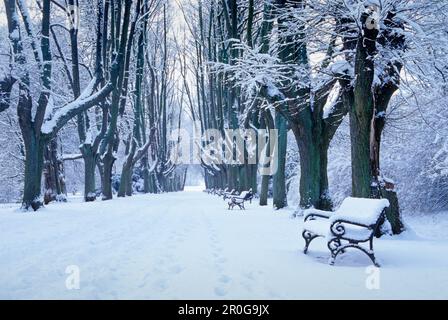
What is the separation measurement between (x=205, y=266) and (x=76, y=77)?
49.6 feet

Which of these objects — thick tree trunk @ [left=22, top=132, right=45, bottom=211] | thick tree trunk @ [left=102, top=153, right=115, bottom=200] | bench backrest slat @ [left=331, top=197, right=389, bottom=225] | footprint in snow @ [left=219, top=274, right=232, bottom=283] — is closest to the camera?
footprint in snow @ [left=219, top=274, right=232, bottom=283]

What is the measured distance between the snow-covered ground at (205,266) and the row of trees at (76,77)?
19.8 feet

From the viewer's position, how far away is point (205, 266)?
191 inches

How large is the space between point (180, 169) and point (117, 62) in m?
63.6

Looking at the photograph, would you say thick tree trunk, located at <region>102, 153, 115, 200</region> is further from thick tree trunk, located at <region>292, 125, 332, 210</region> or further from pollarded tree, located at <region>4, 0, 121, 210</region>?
thick tree trunk, located at <region>292, 125, 332, 210</region>

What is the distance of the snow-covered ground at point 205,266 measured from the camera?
382 cm

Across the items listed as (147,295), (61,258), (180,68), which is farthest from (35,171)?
(180,68)

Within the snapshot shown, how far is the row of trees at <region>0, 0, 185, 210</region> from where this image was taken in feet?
42.4

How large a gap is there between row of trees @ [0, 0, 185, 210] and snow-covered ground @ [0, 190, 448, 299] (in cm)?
605

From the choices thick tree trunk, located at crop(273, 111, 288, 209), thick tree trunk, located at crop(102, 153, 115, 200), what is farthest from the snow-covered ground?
thick tree trunk, located at crop(102, 153, 115, 200)

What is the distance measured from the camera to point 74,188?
40.9 meters

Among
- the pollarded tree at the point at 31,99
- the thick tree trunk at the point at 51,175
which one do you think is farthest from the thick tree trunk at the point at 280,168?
the thick tree trunk at the point at 51,175

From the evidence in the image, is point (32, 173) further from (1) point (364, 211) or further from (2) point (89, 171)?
(1) point (364, 211)

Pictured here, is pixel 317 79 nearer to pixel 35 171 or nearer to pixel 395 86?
pixel 395 86
